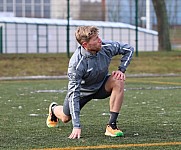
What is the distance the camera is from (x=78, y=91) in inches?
284

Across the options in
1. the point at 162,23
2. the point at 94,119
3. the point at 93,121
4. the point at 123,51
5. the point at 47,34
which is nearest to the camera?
the point at 123,51

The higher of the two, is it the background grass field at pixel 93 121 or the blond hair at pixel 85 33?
the blond hair at pixel 85 33

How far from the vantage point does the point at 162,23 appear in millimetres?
29938

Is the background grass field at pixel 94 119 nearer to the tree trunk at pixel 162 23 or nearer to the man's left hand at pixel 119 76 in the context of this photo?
the man's left hand at pixel 119 76

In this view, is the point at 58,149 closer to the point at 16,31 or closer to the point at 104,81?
the point at 104,81

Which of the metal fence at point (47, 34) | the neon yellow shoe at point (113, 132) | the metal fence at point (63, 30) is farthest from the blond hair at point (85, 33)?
the metal fence at point (47, 34)

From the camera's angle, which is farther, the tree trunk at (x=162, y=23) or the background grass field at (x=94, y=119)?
the tree trunk at (x=162, y=23)

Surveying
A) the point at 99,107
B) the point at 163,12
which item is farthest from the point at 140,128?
the point at 163,12

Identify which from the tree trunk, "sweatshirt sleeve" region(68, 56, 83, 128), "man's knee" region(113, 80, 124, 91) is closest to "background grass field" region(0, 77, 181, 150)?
"sweatshirt sleeve" region(68, 56, 83, 128)

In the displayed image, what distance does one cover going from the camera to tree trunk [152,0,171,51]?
29.6 meters

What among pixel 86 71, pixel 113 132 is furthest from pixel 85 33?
pixel 113 132

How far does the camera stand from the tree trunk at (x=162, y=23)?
29.6 meters

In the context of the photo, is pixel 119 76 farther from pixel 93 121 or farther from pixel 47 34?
pixel 47 34

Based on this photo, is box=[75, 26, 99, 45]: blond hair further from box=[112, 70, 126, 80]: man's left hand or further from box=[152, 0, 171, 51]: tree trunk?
→ box=[152, 0, 171, 51]: tree trunk
